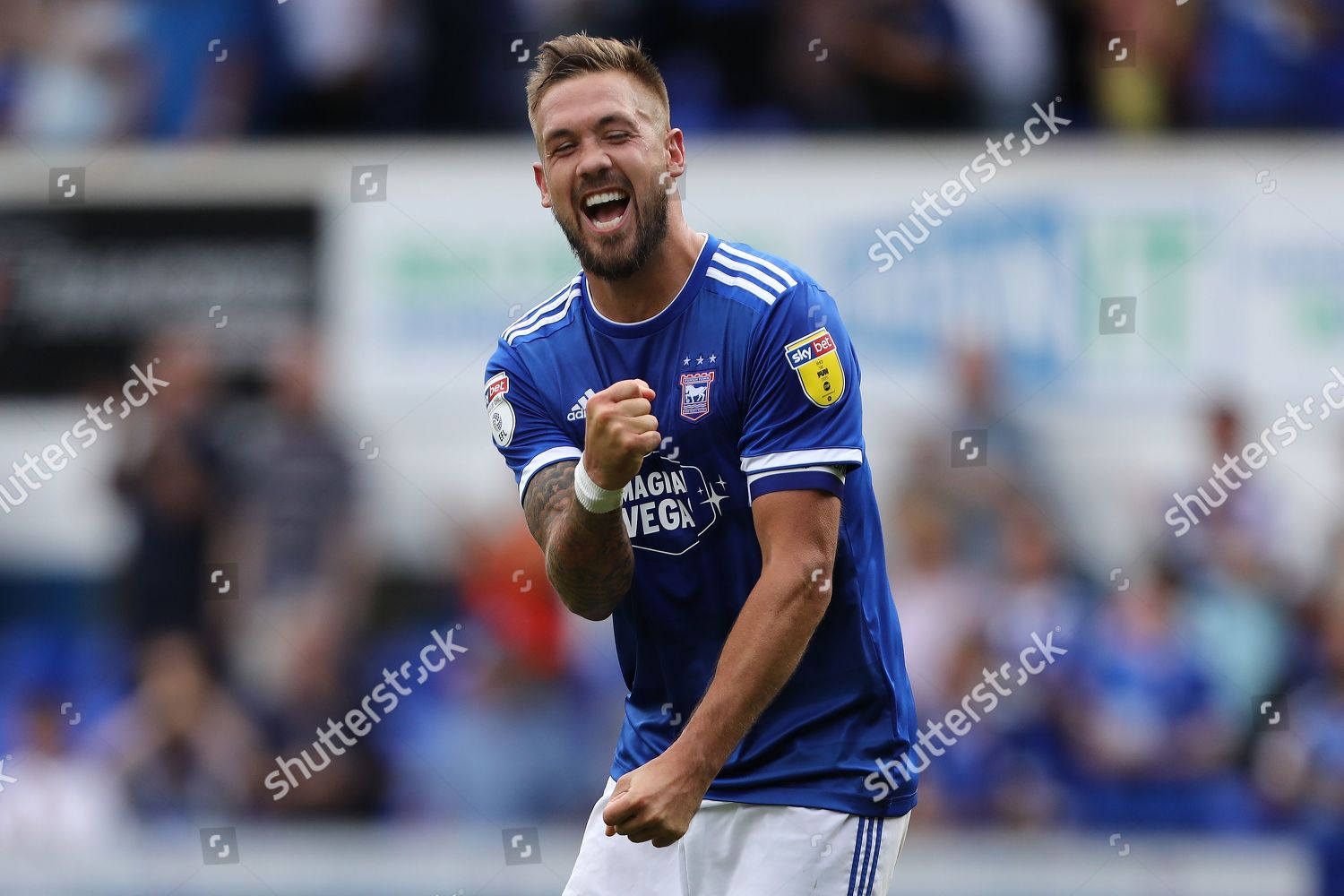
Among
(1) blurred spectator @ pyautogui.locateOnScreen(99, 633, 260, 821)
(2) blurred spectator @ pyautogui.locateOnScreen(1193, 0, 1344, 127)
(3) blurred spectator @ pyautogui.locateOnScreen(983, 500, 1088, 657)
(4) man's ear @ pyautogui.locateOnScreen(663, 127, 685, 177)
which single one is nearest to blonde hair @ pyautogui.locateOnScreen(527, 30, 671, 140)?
(4) man's ear @ pyautogui.locateOnScreen(663, 127, 685, 177)

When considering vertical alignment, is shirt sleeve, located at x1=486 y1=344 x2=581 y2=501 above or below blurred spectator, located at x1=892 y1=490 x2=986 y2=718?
above

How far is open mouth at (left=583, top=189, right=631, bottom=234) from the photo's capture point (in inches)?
165

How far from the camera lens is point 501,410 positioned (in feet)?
14.9

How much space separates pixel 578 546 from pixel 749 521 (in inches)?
16.7

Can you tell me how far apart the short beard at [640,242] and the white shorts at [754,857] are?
1.24 metres

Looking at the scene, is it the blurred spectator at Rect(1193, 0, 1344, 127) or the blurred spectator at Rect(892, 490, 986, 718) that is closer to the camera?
the blurred spectator at Rect(892, 490, 986, 718)

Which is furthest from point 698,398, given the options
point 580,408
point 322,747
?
point 322,747

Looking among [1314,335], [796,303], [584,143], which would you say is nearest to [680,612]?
[796,303]

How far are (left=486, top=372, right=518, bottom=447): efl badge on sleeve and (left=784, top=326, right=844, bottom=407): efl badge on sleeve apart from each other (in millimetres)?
803

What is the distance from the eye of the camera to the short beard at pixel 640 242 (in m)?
4.19

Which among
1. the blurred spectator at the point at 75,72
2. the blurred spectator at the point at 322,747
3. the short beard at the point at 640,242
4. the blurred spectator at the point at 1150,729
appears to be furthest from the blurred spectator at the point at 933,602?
the blurred spectator at the point at 75,72

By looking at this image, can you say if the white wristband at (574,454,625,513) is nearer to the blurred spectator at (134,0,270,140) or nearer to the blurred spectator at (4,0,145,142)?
the blurred spectator at (134,0,270,140)

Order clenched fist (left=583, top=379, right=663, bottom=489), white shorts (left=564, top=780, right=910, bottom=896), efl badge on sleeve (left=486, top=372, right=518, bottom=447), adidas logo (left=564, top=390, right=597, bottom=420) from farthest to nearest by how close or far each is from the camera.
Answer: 1. efl badge on sleeve (left=486, top=372, right=518, bottom=447)
2. adidas logo (left=564, top=390, right=597, bottom=420)
3. white shorts (left=564, top=780, right=910, bottom=896)
4. clenched fist (left=583, top=379, right=663, bottom=489)

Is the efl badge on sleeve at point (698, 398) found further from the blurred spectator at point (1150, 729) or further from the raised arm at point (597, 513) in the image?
the blurred spectator at point (1150, 729)
